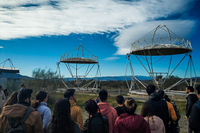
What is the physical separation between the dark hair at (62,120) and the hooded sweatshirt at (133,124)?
972mm

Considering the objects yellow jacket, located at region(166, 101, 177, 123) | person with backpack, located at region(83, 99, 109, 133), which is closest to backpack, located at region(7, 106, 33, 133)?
person with backpack, located at region(83, 99, 109, 133)

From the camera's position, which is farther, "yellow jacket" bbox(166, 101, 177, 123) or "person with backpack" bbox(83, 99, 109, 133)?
"yellow jacket" bbox(166, 101, 177, 123)

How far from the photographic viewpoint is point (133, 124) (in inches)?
114

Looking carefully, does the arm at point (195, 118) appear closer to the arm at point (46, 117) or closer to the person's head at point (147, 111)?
the person's head at point (147, 111)

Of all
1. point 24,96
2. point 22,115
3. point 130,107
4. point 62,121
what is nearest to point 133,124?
point 130,107

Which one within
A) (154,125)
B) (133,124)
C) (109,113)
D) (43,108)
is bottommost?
(154,125)

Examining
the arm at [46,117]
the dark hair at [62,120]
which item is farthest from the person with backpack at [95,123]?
the arm at [46,117]

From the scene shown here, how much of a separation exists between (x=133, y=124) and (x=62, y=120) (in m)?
1.32

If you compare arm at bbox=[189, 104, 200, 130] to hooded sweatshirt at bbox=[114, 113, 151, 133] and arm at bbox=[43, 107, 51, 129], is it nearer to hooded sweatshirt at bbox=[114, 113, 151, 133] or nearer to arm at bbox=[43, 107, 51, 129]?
hooded sweatshirt at bbox=[114, 113, 151, 133]

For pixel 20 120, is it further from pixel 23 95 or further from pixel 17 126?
pixel 23 95

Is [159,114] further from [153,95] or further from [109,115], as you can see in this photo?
[109,115]

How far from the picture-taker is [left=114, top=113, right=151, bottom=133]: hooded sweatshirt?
114 inches

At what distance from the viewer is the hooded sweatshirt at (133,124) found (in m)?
2.89

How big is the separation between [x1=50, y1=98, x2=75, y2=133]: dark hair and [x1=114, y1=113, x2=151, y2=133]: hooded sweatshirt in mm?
972
